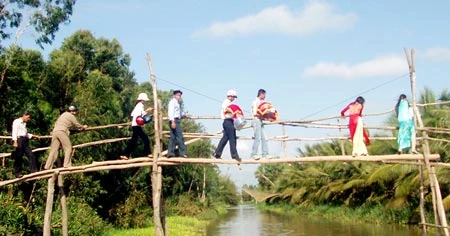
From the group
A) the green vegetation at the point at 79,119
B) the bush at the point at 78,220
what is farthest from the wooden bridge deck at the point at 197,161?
the bush at the point at 78,220

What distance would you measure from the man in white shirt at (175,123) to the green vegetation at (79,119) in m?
1.82

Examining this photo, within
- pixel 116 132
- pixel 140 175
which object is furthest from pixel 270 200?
pixel 116 132

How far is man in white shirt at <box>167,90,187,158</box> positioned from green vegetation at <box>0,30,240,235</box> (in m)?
1.82

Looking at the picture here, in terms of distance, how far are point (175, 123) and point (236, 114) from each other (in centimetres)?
90

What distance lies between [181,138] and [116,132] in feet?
37.9

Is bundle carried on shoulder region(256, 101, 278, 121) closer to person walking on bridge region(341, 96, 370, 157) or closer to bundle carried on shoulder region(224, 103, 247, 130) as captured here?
bundle carried on shoulder region(224, 103, 247, 130)

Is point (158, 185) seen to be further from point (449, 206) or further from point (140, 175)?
point (140, 175)

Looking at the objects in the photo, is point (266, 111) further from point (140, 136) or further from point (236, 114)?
point (140, 136)

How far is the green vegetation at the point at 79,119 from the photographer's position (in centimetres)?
A: 1296

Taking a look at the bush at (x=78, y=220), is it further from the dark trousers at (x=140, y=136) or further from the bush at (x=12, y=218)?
the dark trousers at (x=140, y=136)

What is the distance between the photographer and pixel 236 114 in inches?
296

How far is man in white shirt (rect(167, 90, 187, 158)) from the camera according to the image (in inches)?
303

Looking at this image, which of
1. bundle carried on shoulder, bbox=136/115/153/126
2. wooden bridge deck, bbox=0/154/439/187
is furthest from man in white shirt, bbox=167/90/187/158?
bundle carried on shoulder, bbox=136/115/153/126

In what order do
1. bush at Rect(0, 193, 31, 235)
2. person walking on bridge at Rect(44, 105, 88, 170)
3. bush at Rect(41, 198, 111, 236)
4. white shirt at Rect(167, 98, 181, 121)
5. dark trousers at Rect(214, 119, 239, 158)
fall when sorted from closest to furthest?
dark trousers at Rect(214, 119, 239, 158) < white shirt at Rect(167, 98, 181, 121) < person walking on bridge at Rect(44, 105, 88, 170) < bush at Rect(0, 193, 31, 235) < bush at Rect(41, 198, 111, 236)
